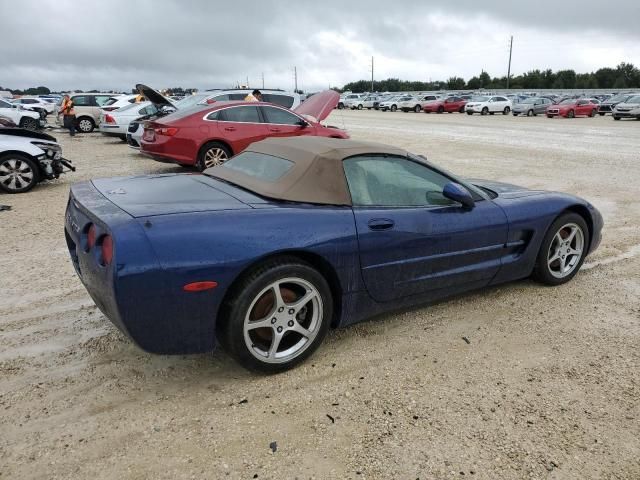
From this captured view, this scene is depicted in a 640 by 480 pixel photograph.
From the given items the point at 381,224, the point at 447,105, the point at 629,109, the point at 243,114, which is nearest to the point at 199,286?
the point at 381,224

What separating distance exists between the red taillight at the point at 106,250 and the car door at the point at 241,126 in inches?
274

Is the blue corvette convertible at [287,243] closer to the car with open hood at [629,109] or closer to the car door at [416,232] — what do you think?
the car door at [416,232]

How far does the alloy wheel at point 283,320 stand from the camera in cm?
286

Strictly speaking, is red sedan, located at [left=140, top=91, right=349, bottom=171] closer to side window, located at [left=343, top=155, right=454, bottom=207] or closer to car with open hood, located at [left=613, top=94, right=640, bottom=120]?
side window, located at [left=343, top=155, right=454, bottom=207]

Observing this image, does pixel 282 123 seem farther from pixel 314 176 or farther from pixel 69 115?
pixel 69 115

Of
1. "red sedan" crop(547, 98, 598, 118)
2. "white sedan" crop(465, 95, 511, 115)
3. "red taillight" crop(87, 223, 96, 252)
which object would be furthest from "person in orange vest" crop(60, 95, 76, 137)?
"red sedan" crop(547, 98, 598, 118)

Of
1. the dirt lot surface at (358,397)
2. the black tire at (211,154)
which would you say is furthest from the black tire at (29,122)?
the dirt lot surface at (358,397)

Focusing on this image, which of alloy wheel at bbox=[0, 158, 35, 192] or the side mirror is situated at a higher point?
the side mirror

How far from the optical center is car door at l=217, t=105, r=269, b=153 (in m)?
9.38

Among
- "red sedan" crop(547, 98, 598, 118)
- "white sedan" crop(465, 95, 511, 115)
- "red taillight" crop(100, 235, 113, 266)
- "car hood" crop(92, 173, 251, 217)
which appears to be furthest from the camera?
"white sedan" crop(465, 95, 511, 115)

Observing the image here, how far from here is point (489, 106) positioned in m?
38.1

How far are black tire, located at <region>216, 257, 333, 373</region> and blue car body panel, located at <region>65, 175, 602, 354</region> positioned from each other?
7 centimetres

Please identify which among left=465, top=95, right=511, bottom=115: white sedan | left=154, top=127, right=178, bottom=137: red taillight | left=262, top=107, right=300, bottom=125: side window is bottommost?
left=154, top=127, right=178, bottom=137: red taillight

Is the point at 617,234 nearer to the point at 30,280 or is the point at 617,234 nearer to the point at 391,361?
the point at 391,361
